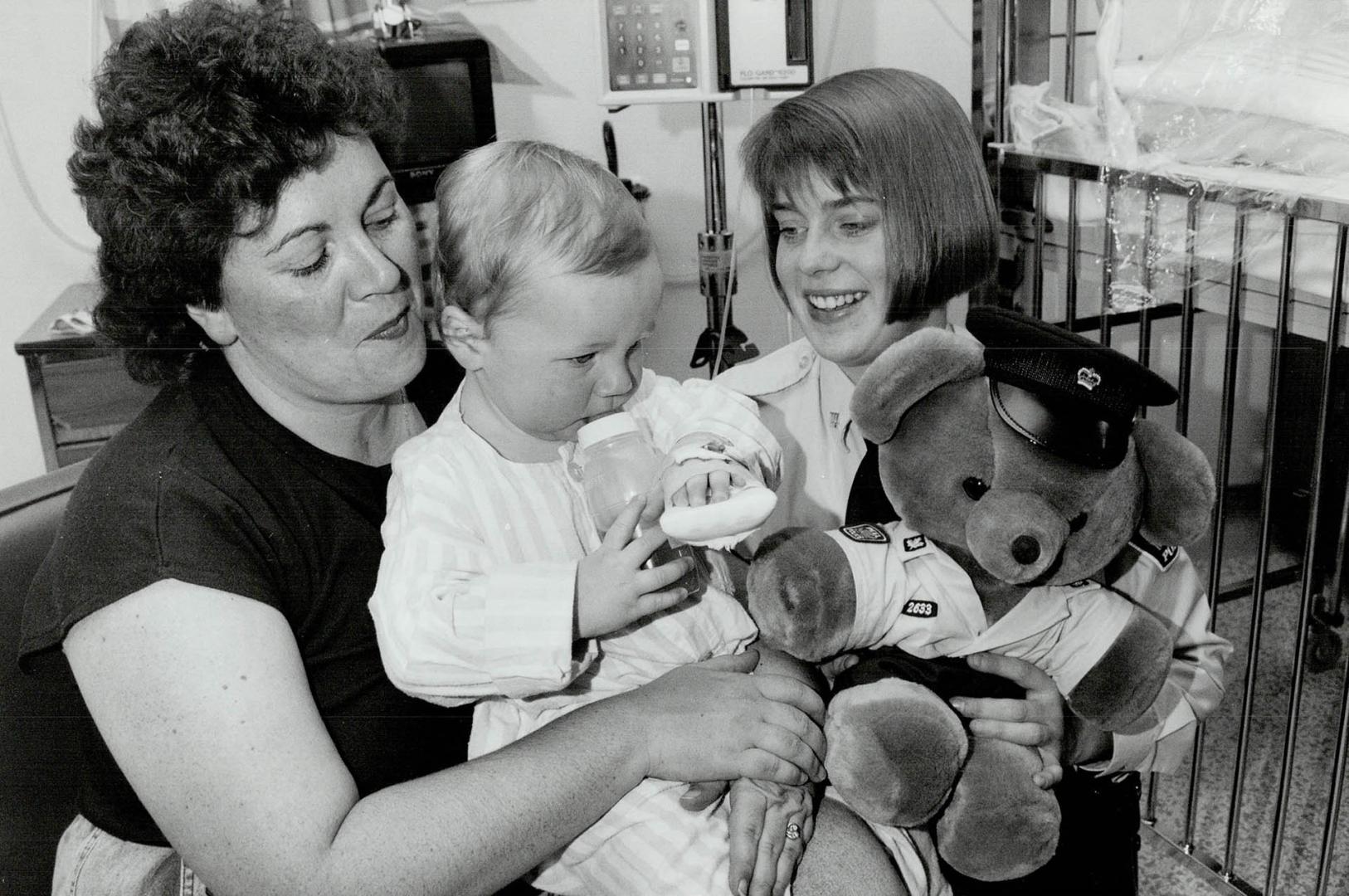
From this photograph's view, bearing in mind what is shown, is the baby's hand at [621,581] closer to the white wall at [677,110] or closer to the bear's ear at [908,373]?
the bear's ear at [908,373]

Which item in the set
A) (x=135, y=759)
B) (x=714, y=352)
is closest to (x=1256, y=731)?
(x=714, y=352)

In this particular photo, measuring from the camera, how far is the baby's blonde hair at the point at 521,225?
708mm

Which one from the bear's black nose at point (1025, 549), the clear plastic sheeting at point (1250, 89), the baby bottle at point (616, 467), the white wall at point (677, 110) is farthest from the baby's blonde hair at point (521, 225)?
the clear plastic sheeting at point (1250, 89)

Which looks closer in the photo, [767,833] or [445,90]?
[767,833]

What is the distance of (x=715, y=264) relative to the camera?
949 mm

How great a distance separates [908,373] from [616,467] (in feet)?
0.66

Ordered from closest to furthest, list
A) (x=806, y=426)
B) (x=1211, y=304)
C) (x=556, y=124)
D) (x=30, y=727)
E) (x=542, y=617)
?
(x=542, y=617)
(x=30, y=727)
(x=806, y=426)
(x=556, y=124)
(x=1211, y=304)

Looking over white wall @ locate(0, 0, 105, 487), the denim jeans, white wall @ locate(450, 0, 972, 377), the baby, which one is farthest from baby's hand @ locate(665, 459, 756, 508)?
white wall @ locate(0, 0, 105, 487)

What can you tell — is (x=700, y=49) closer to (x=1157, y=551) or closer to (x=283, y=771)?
(x=1157, y=551)

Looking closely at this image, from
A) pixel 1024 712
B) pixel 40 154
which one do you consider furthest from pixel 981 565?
pixel 40 154

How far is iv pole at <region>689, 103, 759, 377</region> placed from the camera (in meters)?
0.94

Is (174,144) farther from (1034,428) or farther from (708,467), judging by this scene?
(1034,428)

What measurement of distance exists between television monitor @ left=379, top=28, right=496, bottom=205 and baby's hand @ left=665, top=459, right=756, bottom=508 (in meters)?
0.51

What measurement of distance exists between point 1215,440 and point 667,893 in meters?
1.34
